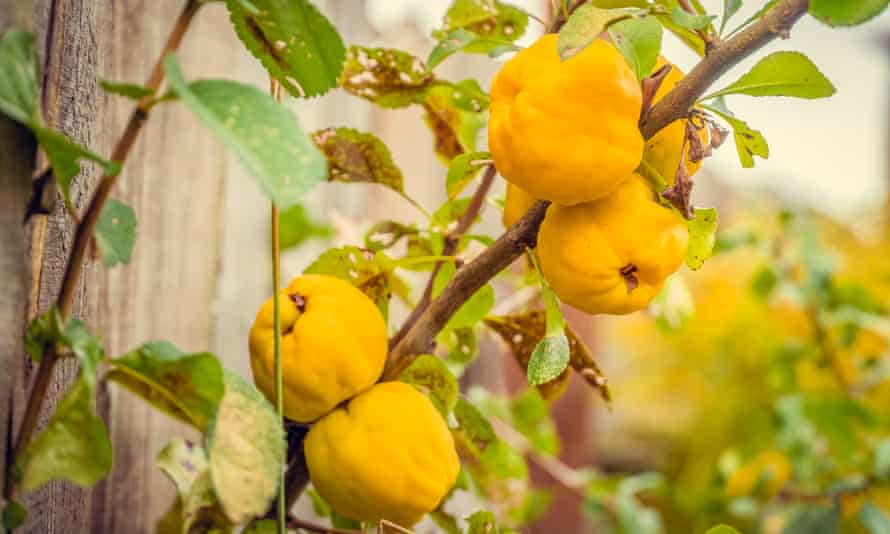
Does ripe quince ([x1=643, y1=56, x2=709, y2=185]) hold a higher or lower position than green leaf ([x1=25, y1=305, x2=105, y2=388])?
lower

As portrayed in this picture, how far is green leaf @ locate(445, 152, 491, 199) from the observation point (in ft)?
1.27

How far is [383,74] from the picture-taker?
1.46 feet

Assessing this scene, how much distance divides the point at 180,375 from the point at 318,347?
0.29 ft

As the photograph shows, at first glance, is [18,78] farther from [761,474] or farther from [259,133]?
[761,474]

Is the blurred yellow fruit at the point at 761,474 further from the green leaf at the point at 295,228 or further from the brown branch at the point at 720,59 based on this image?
the brown branch at the point at 720,59

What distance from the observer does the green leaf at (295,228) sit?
74 centimetres

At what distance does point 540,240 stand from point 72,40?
0.22 metres

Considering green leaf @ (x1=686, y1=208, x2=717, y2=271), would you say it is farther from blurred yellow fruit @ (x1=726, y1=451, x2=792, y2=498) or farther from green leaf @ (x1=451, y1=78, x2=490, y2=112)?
blurred yellow fruit @ (x1=726, y1=451, x2=792, y2=498)

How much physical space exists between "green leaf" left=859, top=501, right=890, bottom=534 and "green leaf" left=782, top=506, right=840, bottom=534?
46mm

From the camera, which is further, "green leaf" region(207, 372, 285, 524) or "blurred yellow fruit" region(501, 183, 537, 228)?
"blurred yellow fruit" region(501, 183, 537, 228)

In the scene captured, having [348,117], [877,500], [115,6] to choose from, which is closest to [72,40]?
[115,6]

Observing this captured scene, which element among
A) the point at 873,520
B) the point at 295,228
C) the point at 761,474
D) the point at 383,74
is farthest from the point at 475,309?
the point at 761,474

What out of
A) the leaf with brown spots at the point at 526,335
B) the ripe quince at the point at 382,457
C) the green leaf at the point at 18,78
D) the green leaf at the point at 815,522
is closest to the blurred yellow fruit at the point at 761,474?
the green leaf at the point at 815,522

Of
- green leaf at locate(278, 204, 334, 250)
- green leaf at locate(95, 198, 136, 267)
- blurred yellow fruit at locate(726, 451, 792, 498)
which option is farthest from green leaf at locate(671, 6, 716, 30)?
blurred yellow fruit at locate(726, 451, 792, 498)
